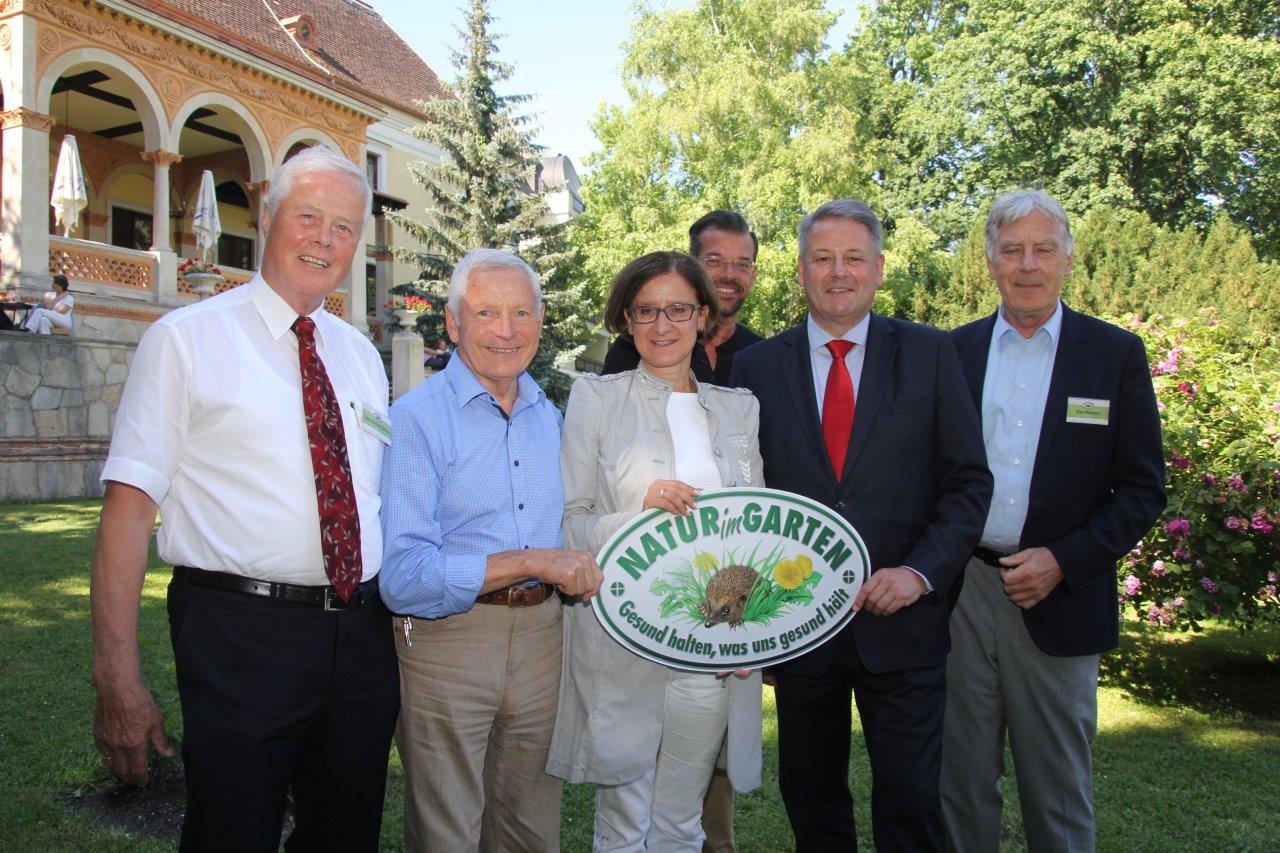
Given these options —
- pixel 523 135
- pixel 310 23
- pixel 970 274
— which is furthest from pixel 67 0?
pixel 970 274

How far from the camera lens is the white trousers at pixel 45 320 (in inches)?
559

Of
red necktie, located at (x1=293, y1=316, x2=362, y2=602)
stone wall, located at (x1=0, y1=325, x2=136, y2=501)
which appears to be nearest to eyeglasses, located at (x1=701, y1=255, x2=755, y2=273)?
red necktie, located at (x1=293, y1=316, x2=362, y2=602)

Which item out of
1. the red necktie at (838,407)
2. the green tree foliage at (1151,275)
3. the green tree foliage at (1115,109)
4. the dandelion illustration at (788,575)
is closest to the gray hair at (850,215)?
the red necktie at (838,407)

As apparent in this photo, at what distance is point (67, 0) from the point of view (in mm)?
16625

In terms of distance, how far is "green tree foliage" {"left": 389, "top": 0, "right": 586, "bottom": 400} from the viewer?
24000 mm

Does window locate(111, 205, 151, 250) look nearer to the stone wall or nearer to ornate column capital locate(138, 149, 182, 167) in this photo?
ornate column capital locate(138, 149, 182, 167)

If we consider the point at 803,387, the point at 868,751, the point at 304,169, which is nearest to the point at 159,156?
the point at 304,169

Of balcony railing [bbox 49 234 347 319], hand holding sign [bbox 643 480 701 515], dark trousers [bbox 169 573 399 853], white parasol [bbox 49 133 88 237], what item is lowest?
dark trousers [bbox 169 573 399 853]

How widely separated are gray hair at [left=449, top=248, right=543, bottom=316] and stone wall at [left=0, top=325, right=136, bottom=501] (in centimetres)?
1235

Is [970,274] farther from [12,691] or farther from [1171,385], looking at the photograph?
[12,691]

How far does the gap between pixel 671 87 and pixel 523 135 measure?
5.79 m

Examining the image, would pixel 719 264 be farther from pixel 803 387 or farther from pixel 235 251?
pixel 235 251

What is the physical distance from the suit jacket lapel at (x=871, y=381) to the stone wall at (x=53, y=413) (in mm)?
13097

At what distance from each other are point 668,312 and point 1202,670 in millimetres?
6601
